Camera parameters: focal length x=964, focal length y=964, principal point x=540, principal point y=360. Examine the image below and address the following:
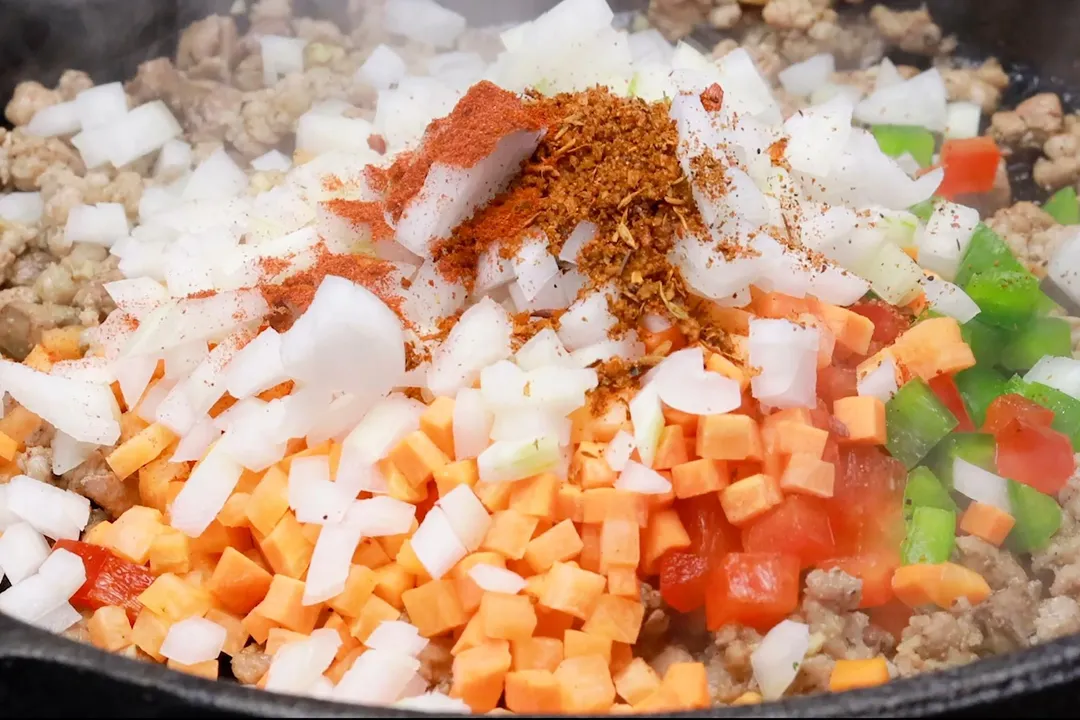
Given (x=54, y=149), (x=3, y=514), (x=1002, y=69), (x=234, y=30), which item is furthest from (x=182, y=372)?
(x=1002, y=69)

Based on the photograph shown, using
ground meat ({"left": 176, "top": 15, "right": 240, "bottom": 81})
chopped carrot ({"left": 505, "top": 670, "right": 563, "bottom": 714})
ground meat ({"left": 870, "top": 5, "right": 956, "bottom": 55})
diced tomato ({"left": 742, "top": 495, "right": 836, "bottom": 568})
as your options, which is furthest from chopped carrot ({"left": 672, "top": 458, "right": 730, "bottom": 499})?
ground meat ({"left": 176, "top": 15, "right": 240, "bottom": 81})

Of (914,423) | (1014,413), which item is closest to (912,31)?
(1014,413)

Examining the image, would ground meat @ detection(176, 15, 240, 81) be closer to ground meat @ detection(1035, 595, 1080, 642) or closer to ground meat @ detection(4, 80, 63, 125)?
ground meat @ detection(4, 80, 63, 125)

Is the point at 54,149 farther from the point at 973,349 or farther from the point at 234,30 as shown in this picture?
the point at 973,349

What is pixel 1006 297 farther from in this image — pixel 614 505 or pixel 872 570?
pixel 614 505

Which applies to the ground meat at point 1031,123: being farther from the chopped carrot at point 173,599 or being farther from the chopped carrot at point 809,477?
the chopped carrot at point 173,599

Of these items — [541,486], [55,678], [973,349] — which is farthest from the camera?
[973,349]
